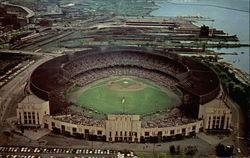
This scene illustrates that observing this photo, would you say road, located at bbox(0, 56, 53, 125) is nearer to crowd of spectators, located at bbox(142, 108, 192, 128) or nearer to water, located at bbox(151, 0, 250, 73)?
crowd of spectators, located at bbox(142, 108, 192, 128)

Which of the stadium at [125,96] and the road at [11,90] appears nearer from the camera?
the stadium at [125,96]

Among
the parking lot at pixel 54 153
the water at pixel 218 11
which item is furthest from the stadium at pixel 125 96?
the water at pixel 218 11

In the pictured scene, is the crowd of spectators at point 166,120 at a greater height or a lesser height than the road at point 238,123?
greater

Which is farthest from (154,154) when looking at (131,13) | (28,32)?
(28,32)

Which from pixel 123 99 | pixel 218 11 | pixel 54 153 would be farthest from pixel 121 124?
pixel 218 11

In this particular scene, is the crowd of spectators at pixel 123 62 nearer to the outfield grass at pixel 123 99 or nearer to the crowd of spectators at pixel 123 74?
the crowd of spectators at pixel 123 74

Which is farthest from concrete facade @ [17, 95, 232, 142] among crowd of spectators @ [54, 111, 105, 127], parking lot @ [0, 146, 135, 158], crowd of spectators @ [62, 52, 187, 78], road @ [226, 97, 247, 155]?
crowd of spectators @ [62, 52, 187, 78]

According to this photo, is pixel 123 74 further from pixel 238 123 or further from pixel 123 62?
pixel 238 123

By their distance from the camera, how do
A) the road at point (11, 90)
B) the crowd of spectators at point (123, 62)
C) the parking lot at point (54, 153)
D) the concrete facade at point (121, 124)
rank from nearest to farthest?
the parking lot at point (54, 153), the concrete facade at point (121, 124), the road at point (11, 90), the crowd of spectators at point (123, 62)
